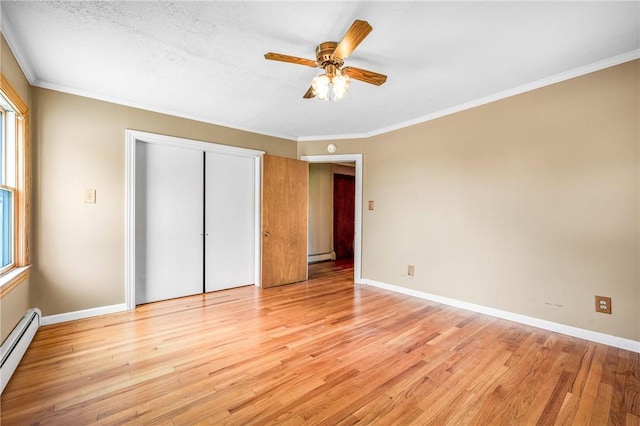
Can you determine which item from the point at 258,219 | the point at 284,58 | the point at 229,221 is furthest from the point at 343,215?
the point at 284,58

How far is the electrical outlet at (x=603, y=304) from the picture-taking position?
237 centimetres

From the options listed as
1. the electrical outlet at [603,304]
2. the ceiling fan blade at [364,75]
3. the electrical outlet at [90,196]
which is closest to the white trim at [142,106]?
the electrical outlet at [90,196]

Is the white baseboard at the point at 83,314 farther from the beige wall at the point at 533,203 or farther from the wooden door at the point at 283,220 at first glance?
the beige wall at the point at 533,203

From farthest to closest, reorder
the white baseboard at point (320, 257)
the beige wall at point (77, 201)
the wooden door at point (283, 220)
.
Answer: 1. the white baseboard at point (320, 257)
2. the wooden door at point (283, 220)
3. the beige wall at point (77, 201)

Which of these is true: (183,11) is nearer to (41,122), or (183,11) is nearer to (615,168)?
(41,122)

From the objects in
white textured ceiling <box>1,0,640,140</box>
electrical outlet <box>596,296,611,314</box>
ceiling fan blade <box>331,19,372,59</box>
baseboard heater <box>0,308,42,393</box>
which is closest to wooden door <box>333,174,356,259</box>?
white textured ceiling <box>1,0,640,140</box>

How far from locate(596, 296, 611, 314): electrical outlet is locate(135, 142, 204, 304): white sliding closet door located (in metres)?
4.17

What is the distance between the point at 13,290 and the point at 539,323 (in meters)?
4.47

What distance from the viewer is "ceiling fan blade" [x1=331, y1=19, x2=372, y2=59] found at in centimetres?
162

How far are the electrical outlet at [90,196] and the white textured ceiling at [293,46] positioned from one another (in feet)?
3.24

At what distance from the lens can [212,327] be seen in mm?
2711

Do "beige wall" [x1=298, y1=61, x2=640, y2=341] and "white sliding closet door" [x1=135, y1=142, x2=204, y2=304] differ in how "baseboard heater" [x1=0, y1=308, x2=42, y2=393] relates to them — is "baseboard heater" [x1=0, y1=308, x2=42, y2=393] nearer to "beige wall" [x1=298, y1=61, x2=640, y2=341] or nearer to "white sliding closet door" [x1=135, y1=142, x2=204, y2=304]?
"white sliding closet door" [x1=135, y1=142, x2=204, y2=304]

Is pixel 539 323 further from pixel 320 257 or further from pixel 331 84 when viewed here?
pixel 320 257

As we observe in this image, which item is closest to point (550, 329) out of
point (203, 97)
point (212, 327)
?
point (212, 327)
